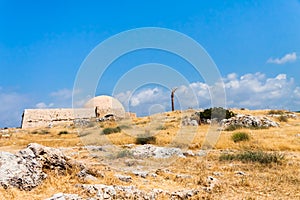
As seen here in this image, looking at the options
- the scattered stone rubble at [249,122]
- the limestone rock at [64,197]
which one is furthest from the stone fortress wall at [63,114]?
the limestone rock at [64,197]

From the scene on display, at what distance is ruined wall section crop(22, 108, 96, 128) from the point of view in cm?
4281

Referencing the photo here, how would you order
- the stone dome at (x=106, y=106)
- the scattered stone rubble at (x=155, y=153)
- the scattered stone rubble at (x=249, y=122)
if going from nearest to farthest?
the scattered stone rubble at (x=155, y=153), the scattered stone rubble at (x=249, y=122), the stone dome at (x=106, y=106)

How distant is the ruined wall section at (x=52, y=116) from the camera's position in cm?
4281

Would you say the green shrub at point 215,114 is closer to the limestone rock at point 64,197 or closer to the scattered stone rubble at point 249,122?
the scattered stone rubble at point 249,122

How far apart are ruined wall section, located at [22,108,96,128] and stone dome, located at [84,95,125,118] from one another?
3.97 feet

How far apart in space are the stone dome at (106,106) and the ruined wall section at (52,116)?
1.21m

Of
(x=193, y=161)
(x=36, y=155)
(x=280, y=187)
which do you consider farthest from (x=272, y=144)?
(x=36, y=155)

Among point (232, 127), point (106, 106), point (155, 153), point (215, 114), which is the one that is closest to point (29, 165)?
point (155, 153)

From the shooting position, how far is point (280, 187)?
734 cm

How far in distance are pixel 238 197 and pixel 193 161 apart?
4.44 meters

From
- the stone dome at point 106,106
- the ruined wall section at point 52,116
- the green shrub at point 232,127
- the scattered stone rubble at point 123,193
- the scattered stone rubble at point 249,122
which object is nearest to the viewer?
the scattered stone rubble at point 123,193

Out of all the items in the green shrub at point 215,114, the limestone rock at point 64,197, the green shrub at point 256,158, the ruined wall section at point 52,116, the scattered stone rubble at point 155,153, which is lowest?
the limestone rock at point 64,197

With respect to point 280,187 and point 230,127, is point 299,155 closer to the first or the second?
point 280,187

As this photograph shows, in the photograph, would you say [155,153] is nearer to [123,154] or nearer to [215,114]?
[123,154]
